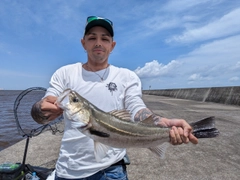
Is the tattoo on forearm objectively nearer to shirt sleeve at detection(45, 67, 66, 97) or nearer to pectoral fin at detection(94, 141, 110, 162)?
shirt sleeve at detection(45, 67, 66, 97)

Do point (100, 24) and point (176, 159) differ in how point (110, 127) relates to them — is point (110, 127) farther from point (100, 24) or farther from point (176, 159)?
point (176, 159)

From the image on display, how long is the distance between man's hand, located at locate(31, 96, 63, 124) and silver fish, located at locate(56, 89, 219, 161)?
75 millimetres

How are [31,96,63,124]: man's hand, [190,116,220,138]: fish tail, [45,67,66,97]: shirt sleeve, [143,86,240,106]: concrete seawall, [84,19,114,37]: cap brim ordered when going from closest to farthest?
[31,96,63,124]: man's hand, [190,116,220,138]: fish tail, [45,67,66,97]: shirt sleeve, [84,19,114,37]: cap brim, [143,86,240,106]: concrete seawall

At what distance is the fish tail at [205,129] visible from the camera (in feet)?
8.38

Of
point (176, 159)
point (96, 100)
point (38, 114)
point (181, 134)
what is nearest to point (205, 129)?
point (181, 134)

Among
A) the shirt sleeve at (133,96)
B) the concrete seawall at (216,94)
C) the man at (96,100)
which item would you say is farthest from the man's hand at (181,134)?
the concrete seawall at (216,94)

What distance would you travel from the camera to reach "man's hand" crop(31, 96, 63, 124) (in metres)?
2.33

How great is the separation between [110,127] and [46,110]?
73 cm

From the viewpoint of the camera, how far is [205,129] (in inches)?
102

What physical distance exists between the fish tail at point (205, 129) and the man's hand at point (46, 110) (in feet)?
5.36

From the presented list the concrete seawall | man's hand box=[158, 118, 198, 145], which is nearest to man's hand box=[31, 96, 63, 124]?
man's hand box=[158, 118, 198, 145]

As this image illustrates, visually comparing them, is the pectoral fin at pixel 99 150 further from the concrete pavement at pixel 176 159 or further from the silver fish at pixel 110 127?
the concrete pavement at pixel 176 159

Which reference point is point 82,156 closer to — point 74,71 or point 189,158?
point 74,71

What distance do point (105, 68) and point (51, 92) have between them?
2.63 feet
